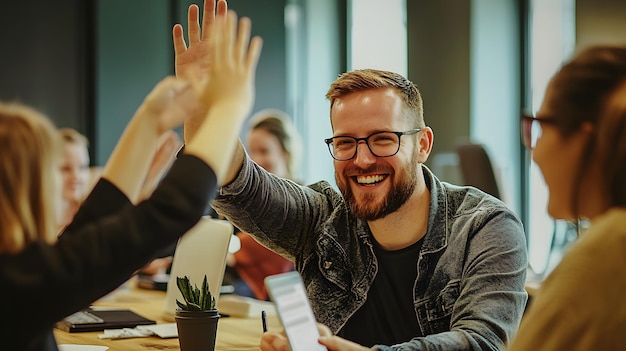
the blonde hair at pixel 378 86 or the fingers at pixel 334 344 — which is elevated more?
the blonde hair at pixel 378 86

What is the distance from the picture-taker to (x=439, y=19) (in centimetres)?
691

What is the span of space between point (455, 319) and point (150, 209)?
91 centimetres

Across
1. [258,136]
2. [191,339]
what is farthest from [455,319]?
[258,136]

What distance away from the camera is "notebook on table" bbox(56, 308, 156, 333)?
96.7 inches

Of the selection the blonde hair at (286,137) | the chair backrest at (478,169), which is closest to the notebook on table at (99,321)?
the chair backrest at (478,169)

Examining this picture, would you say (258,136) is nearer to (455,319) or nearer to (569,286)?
(455,319)

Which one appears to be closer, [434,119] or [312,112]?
[434,119]

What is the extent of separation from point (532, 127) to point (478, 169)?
2.85 meters

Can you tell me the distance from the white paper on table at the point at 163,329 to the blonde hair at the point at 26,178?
1.07 m

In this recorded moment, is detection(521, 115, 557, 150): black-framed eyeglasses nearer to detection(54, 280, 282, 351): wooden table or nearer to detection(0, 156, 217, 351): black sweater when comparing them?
detection(0, 156, 217, 351): black sweater

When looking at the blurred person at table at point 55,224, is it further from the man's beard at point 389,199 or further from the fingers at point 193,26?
the man's beard at point 389,199

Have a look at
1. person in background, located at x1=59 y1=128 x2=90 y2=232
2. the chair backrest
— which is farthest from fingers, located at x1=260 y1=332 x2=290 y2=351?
person in background, located at x1=59 y1=128 x2=90 y2=232

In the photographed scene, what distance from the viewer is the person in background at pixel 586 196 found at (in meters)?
1.24

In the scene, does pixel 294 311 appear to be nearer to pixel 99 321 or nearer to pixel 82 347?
pixel 82 347
